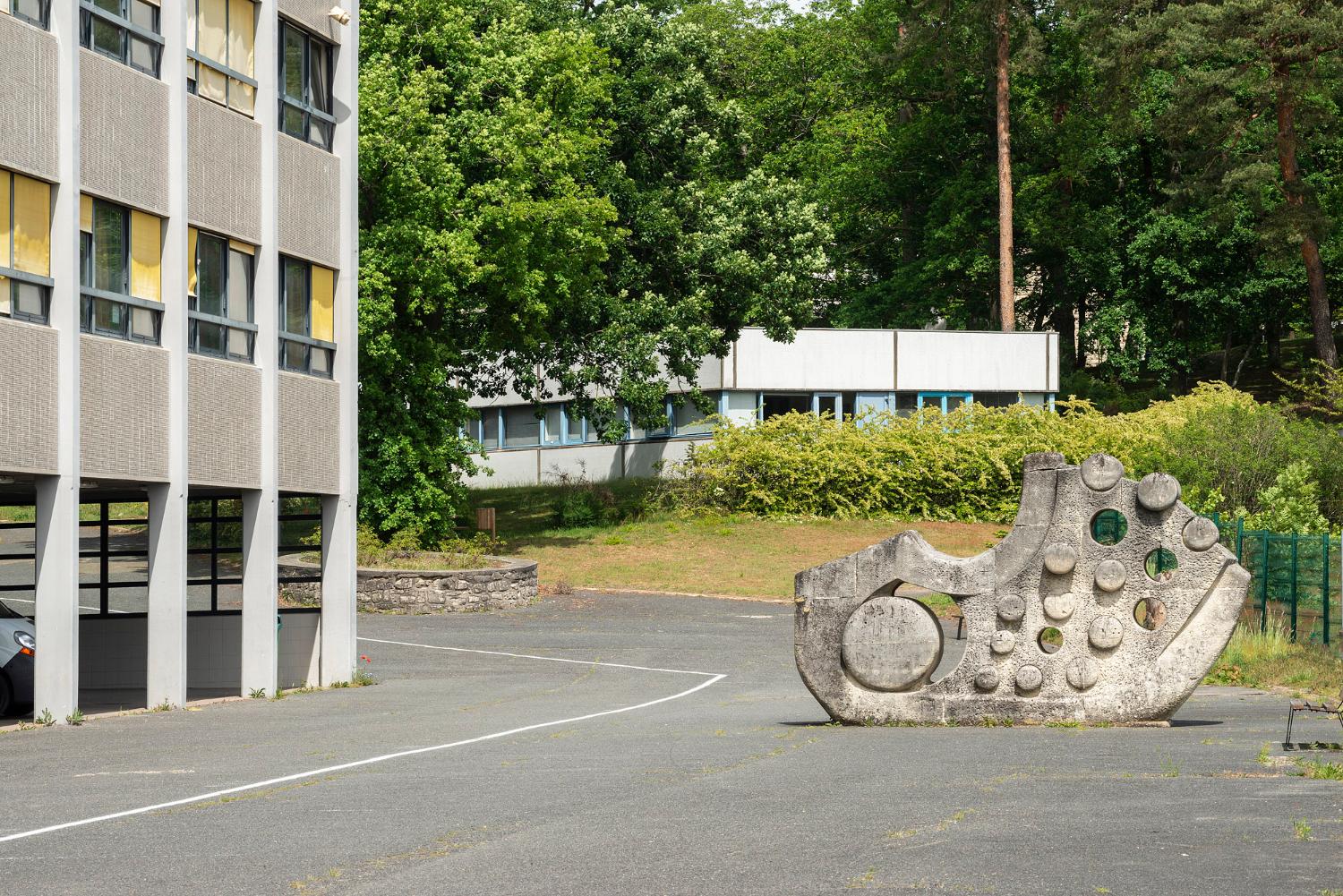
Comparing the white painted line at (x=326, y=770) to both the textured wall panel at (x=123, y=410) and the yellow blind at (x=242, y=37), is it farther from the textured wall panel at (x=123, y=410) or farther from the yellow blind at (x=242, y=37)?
the yellow blind at (x=242, y=37)

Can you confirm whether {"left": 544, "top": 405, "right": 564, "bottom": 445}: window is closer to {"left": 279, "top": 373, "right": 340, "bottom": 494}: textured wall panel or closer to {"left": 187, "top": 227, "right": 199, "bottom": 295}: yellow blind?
{"left": 279, "top": 373, "right": 340, "bottom": 494}: textured wall panel

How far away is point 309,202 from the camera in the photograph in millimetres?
22922

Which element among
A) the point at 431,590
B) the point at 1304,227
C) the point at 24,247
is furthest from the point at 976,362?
the point at 24,247

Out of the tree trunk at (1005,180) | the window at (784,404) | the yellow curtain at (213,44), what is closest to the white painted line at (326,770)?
the yellow curtain at (213,44)

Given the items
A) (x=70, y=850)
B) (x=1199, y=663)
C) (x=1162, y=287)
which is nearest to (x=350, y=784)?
(x=70, y=850)

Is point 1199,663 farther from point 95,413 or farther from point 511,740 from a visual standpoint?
point 95,413

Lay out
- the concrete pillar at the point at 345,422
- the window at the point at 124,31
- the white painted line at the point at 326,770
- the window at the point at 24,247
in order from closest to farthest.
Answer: the white painted line at the point at 326,770 → the window at the point at 24,247 → the window at the point at 124,31 → the concrete pillar at the point at 345,422

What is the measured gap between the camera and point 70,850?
357 inches

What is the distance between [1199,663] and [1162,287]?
45.7 m

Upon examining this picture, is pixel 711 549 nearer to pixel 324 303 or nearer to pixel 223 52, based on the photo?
pixel 324 303

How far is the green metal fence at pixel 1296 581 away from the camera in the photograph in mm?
23344

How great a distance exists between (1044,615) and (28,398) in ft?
33.1

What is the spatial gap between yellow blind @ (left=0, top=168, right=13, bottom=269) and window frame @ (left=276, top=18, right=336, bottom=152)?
18.1 feet

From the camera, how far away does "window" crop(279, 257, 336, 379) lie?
22469 mm
